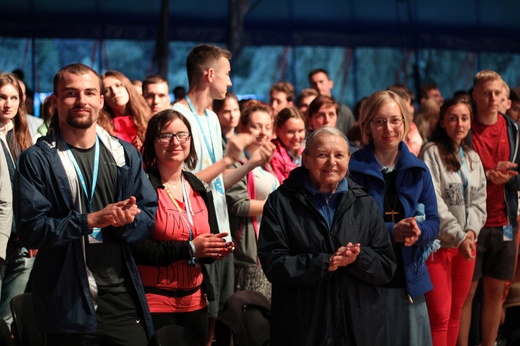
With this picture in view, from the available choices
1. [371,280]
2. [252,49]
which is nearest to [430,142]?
[371,280]

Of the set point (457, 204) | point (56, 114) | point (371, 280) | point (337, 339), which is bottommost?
point (337, 339)

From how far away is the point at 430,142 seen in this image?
5863 mm

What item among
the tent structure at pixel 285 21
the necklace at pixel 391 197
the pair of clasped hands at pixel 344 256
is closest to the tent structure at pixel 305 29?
the tent structure at pixel 285 21

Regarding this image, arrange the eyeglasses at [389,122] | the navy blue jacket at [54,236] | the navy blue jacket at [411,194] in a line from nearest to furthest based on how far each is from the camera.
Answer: the navy blue jacket at [54,236] < the navy blue jacket at [411,194] < the eyeglasses at [389,122]

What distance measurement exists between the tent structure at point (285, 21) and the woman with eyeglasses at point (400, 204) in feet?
19.6

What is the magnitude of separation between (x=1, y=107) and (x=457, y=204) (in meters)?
2.97

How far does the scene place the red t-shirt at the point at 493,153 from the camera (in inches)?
246

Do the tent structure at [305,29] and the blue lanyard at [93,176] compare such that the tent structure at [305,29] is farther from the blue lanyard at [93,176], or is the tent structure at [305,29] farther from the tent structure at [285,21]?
the blue lanyard at [93,176]

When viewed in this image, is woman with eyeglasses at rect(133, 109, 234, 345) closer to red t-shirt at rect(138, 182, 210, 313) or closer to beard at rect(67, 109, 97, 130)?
red t-shirt at rect(138, 182, 210, 313)

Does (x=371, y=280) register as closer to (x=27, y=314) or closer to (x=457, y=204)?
(x=457, y=204)

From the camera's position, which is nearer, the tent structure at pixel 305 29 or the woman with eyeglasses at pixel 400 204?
the woman with eyeglasses at pixel 400 204

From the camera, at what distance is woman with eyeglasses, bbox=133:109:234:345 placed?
4.52 meters

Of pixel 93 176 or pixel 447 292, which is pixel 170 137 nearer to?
pixel 93 176

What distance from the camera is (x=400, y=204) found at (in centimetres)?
491
